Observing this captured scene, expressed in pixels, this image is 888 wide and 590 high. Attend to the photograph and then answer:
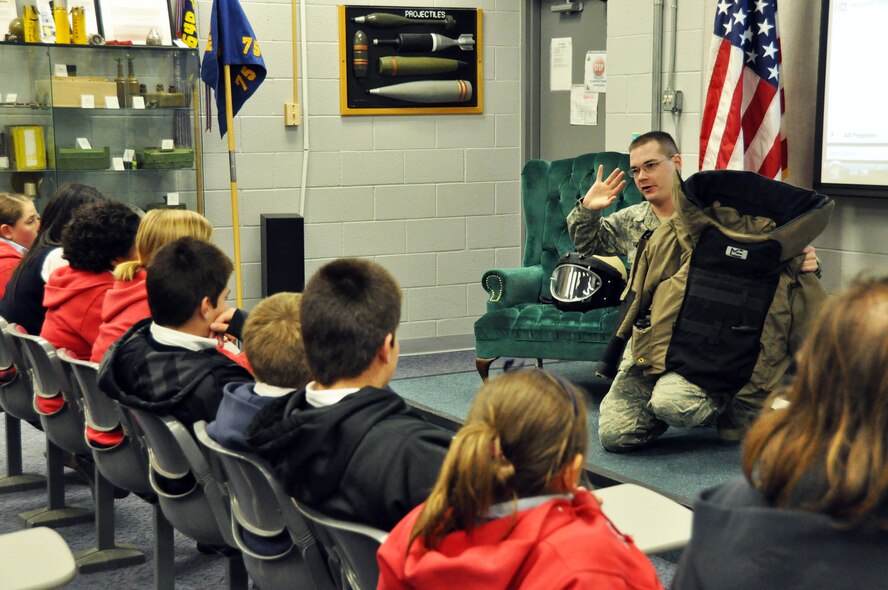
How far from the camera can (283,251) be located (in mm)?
5707

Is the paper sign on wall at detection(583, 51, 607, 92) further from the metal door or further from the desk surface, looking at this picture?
the desk surface

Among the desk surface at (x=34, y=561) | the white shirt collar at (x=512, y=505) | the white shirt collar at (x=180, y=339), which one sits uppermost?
the white shirt collar at (x=512, y=505)

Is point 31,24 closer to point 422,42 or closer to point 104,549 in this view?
point 422,42

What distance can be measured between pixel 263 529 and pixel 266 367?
0.30 metres

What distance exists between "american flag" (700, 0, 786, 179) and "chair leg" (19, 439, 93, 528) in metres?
2.98

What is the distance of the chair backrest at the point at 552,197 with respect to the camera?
502cm

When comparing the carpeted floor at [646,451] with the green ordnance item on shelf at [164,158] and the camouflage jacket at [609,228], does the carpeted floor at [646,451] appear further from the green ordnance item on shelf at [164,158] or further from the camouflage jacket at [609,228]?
the green ordnance item on shelf at [164,158]

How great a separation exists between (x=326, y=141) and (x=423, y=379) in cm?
151

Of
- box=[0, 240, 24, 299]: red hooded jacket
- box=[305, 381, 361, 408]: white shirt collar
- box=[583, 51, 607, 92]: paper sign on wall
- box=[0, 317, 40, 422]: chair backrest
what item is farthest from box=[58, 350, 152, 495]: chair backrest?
box=[583, 51, 607, 92]: paper sign on wall

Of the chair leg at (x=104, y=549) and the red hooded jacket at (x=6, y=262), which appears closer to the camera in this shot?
the chair leg at (x=104, y=549)

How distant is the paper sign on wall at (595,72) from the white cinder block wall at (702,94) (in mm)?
263

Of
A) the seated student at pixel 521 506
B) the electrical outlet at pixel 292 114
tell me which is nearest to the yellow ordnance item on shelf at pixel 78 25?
the electrical outlet at pixel 292 114

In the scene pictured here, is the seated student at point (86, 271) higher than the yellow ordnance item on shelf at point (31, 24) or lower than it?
lower

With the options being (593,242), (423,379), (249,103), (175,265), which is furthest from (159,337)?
(249,103)
